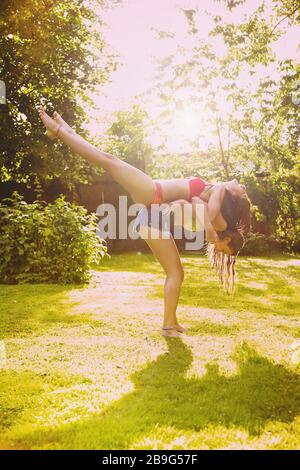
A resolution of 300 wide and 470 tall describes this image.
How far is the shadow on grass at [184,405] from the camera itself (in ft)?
7.79

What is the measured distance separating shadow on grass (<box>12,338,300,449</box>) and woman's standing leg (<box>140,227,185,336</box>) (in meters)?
0.82

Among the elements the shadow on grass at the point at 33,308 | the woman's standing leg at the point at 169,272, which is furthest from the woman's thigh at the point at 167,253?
the shadow on grass at the point at 33,308

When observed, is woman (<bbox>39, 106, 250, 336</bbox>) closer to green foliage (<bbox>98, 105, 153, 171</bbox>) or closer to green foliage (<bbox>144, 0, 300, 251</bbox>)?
green foliage (<bbox>144, 0, 300, 251</bbox>)

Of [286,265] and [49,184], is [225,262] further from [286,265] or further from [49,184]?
[49,184]

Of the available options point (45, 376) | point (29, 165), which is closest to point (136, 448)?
point (45, 376)

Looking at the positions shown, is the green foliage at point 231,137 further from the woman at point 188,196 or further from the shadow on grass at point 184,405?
the shadow on grass at point 184,405

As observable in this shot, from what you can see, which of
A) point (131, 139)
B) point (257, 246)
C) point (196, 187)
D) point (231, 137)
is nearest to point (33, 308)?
point (196, 187)

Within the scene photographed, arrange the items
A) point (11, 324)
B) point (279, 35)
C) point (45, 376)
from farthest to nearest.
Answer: point (279, 35) < point (11, 324) < point (45, 376)

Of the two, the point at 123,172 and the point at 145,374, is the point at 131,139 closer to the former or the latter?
the point at 123,172

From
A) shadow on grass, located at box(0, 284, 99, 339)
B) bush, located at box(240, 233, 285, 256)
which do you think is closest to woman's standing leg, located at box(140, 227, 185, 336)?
shadow on grass, located at box(0, 284, 99, 339)

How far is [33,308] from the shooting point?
575 centimetres

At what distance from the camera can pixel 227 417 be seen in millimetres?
2637

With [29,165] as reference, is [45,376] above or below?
below

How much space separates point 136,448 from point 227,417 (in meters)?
0.64
